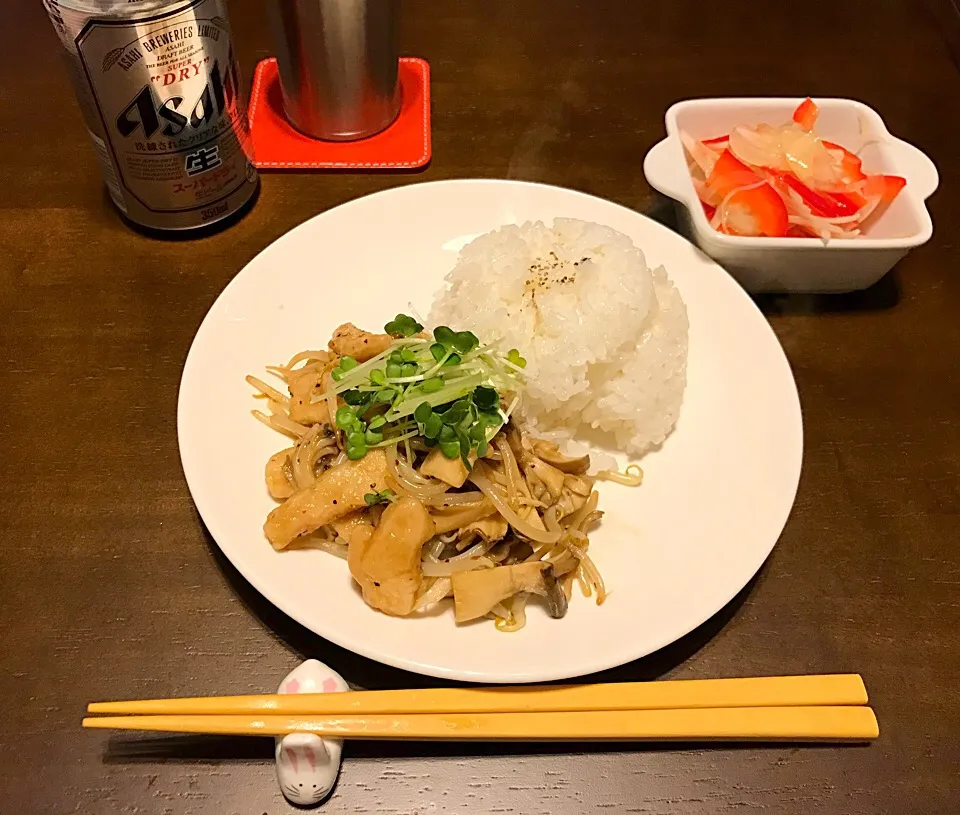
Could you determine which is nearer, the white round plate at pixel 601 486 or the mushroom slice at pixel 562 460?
the white round plate at pixel 601 486

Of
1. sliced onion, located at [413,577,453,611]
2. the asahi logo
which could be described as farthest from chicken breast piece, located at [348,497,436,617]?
the asahi logo

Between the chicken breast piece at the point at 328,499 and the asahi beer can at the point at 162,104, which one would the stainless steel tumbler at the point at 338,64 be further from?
the chicken breast piece at the point at 328,499

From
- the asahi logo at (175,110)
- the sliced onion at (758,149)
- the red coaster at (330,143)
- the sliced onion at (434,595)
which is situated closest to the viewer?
the sliced onion at (434,595)

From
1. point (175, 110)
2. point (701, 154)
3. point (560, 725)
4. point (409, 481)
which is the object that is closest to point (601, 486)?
point (409, 481)

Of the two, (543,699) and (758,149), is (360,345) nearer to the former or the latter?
(543,699)

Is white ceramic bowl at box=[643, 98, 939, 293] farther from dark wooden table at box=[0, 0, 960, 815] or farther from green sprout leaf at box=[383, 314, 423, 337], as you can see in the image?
green sprout leaf at box=[383, 314, 423, 337]

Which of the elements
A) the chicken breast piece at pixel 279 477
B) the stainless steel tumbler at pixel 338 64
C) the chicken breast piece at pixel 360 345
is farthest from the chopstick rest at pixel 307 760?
the stainless steel tumbler at pixel 338 64

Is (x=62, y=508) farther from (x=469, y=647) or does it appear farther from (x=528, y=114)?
(x=528, y=114)
